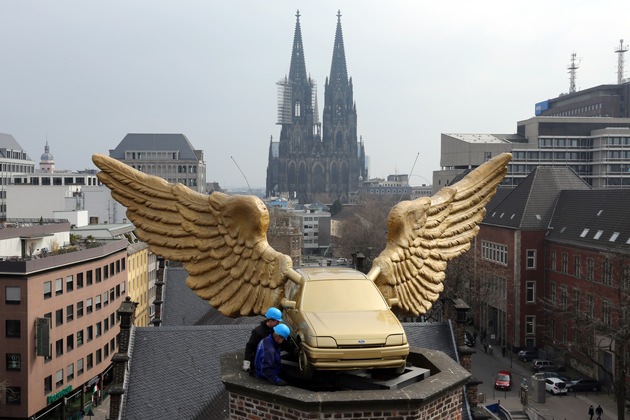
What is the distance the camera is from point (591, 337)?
41.3 m

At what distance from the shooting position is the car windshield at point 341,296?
9602 millimetres

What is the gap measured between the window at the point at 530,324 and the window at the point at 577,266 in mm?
6169

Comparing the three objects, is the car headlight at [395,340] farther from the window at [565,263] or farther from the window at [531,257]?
the window at [531,257]

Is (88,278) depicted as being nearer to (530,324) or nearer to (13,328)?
(13,328)

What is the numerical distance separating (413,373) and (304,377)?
61.4 inches

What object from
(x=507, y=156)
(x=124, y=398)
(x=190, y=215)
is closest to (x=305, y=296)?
(x=190, y=215)

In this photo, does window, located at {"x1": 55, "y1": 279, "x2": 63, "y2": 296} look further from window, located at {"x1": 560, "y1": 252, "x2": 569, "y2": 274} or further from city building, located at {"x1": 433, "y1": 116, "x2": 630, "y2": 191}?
city building, located at {"x1": 433, "y1": 116, "x2": 630, "y2": 191}

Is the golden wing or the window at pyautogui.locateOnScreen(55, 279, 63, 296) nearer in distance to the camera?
the golden wing

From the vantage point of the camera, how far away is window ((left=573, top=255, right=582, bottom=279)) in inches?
1793

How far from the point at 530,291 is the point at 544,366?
660 cm

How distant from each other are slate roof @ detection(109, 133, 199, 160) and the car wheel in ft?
356

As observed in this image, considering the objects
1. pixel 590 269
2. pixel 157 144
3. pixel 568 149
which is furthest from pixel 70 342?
pixel 157 144

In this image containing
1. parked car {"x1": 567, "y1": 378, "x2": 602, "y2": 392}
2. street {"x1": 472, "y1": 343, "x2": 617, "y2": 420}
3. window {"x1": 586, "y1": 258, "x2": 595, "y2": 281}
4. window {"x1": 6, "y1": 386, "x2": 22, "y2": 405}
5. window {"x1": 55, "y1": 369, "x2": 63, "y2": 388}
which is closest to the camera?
window {"x1": 6, "y1": 386, "x2": 22, "y2": 405}

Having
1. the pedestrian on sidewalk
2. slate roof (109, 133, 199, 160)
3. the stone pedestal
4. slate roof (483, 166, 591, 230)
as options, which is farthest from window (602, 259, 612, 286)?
slate roof (109, 133, 199, 160)
